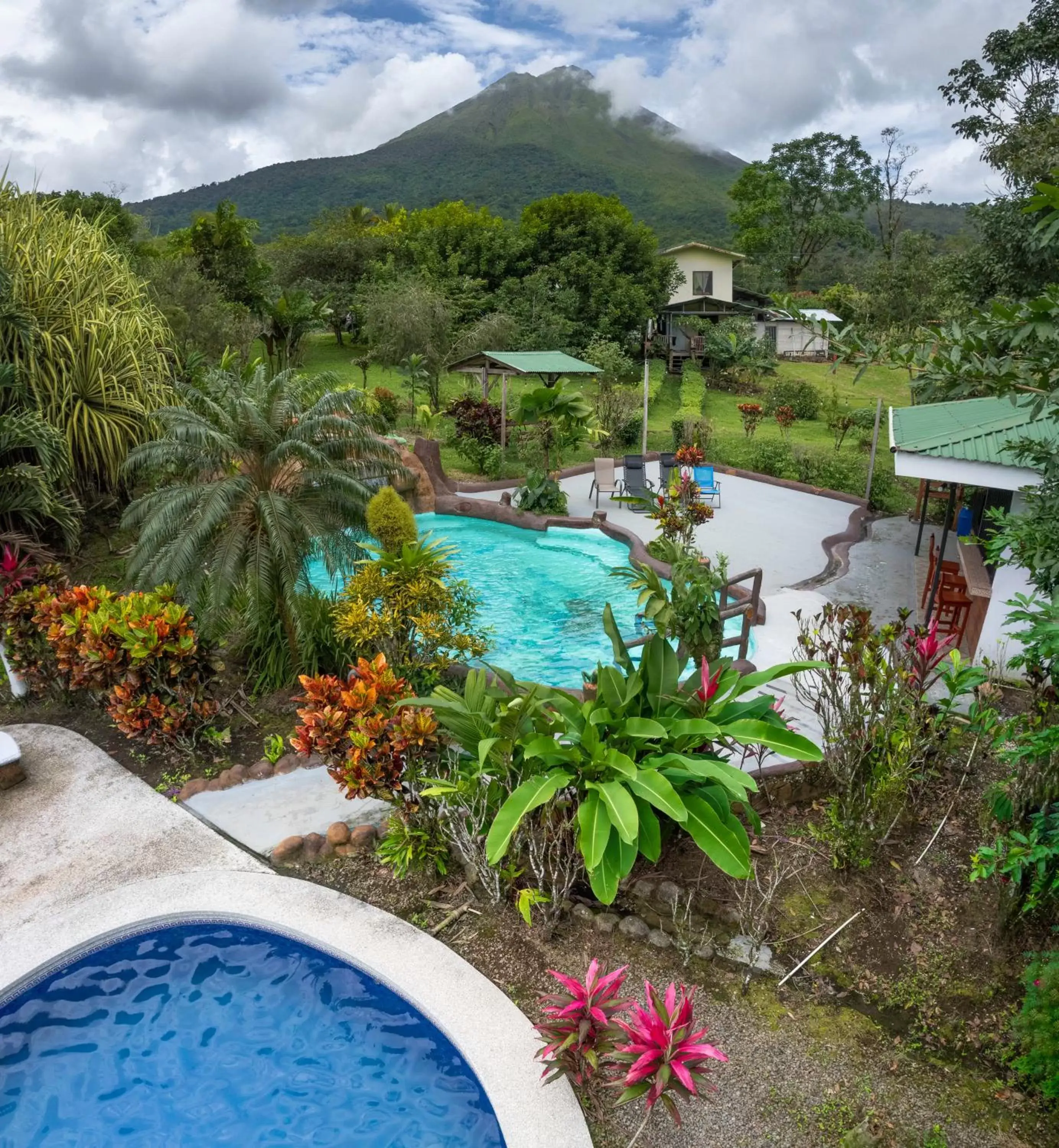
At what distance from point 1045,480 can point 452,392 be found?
21.7 m

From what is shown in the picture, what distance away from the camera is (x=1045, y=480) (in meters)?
4.74

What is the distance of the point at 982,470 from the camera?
7094mm

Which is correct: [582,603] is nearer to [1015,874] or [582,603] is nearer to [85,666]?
[85,666]

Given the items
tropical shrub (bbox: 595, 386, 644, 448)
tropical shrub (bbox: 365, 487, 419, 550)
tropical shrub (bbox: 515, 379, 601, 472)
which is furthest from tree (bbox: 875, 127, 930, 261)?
tropical shrub (bbox: 365, 487, 419, 550)

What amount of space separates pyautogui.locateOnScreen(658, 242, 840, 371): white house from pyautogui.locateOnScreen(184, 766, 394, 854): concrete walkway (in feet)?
96.3

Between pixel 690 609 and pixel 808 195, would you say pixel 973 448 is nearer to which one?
pixel 690 609

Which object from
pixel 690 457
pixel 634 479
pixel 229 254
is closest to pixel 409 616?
pixel 690 457

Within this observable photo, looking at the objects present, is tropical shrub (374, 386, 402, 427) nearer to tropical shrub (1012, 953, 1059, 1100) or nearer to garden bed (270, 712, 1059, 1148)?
garden bed (270, 712, 1059, 1148)

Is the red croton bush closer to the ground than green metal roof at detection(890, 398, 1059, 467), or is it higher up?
closer to the ground

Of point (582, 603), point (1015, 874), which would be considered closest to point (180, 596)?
point (582, 603)

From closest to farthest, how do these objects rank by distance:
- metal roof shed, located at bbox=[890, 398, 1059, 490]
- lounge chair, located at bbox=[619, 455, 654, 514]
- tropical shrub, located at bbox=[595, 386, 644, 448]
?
metal roof shed, located at bbox=[890, 398, 1059, 490]
lounge chair, located at bbox=[619, 455, 654, 514]
tropical shrub, located at bbox=[595, 386, 644, 448]

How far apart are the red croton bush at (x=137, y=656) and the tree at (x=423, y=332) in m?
15.4

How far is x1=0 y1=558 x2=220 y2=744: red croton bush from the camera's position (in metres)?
6.15

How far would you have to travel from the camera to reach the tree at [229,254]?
2798 cm
